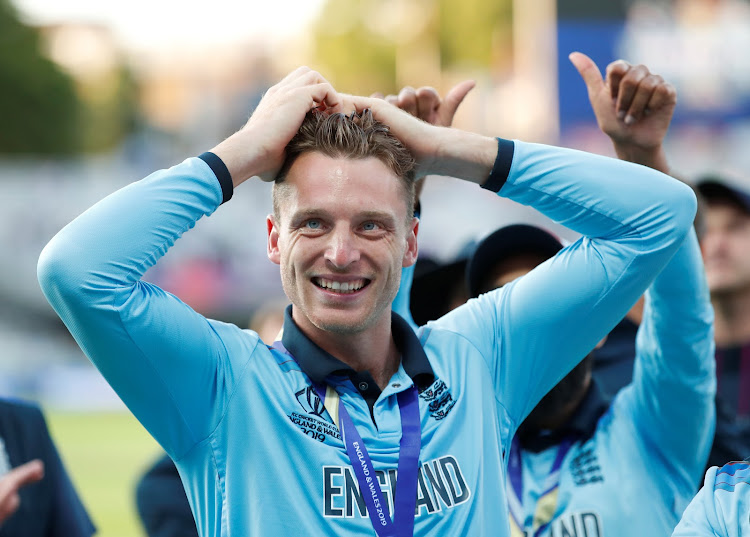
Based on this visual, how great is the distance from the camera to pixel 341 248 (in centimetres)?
224

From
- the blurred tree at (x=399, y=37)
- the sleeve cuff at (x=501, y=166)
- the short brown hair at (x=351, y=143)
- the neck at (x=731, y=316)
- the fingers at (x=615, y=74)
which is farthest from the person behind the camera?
the blurred tree at (x=399, y=37)

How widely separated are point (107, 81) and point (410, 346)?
4891 centimetres

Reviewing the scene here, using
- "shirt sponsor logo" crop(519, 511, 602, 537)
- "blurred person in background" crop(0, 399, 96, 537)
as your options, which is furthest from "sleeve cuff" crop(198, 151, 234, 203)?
"shirt sponsor logo" crop(519, 511, 602, 537)

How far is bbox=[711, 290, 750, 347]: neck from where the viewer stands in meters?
4.56

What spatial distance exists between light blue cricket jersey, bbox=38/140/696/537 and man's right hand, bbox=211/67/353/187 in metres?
0.05

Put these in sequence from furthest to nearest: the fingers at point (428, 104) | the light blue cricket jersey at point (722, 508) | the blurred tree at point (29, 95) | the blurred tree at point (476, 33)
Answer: the blurred tree at point (476, 33) < the blurred tree at point (29, 95) < the fingers at point (428, 104) < the light blue cricket jersey at point (722, 508)

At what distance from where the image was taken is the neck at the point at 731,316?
456 cm

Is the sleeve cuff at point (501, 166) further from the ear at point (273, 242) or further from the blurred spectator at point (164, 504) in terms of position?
the blurred spectator at point (164, 504)

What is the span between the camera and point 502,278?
3.18 m

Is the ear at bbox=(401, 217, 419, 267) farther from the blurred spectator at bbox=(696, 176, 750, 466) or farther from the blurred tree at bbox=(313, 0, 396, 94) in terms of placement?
the blurred tree at bbox=(313, 0, 396, 94)

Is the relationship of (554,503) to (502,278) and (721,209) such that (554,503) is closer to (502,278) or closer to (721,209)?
(502,278)

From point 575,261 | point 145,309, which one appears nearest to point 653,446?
point 575,261

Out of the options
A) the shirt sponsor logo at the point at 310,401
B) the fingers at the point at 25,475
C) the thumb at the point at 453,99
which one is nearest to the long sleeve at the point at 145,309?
the shirt sponsor logo at the point at 310,401

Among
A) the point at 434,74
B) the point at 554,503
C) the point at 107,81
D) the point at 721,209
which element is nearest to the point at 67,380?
the point at 721,209
